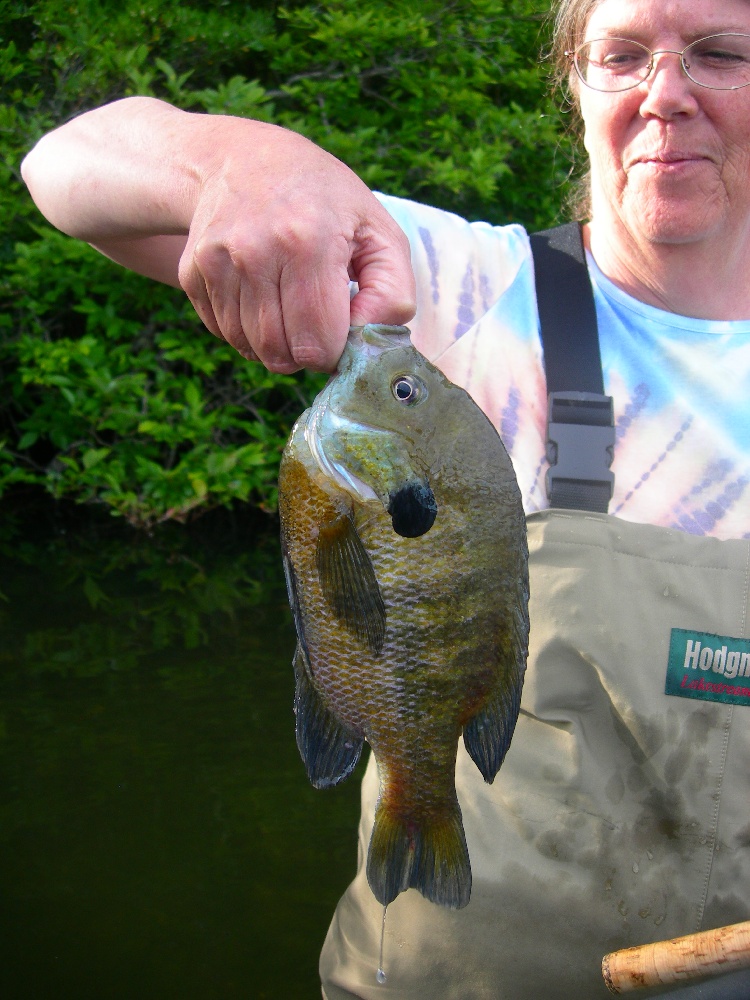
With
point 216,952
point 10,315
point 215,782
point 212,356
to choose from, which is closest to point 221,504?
point 212,356

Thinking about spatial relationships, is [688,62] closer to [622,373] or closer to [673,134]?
[673,134]

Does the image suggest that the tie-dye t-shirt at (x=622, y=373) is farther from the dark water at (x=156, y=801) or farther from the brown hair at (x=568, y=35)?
the dark water at (x=156, y=801)

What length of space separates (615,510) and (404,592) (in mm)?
685

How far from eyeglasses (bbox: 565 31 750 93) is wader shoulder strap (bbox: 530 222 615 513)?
30 centimetres

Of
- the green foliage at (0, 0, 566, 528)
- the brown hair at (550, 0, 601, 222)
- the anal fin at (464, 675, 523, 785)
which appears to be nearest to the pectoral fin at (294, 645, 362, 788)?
the anal fin at (464, 675, 523, 785)

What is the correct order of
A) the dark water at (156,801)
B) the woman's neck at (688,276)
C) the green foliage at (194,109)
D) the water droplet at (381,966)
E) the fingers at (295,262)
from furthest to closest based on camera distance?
the green foliage at (194,109), the dark water at (156,801), the woman's neck at (688,276), the water droplet at (381,966), the fingers at (295,262)

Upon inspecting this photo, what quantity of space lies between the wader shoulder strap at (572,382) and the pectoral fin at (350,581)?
0.59 metres

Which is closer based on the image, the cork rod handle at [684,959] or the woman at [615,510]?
the cork rod handle at [684,959]

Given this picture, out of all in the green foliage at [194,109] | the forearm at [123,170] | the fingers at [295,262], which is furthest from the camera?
the green foliage at [194,109]

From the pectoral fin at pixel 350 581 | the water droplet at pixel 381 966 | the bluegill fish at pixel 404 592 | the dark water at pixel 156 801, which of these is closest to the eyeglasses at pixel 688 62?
the bluegill fish at pixel 404 592

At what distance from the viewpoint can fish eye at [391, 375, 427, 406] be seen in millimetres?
1310

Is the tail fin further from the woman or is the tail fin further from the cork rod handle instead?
the woman

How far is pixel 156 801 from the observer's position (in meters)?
3.47

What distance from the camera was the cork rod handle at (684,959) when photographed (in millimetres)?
1355
